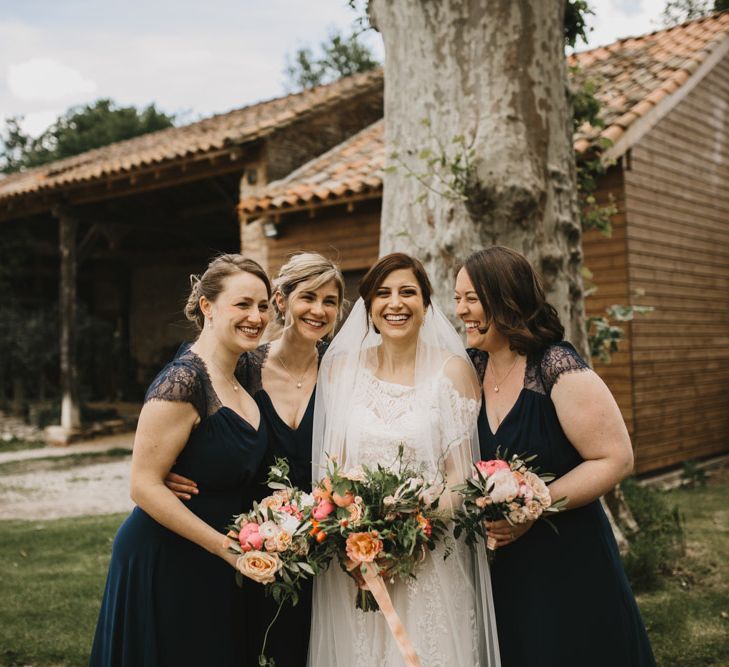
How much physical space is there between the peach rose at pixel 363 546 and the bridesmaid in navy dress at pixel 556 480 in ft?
1.35

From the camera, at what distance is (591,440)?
7.95 feet

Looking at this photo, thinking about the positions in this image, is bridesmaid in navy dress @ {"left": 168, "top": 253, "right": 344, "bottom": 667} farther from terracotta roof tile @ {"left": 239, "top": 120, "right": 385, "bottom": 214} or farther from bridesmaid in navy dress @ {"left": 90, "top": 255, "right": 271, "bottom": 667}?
terracotta roof tile @ {"left": 239, "top": 120, "right": 385, "bottom": 214}

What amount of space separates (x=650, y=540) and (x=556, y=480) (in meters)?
3.22

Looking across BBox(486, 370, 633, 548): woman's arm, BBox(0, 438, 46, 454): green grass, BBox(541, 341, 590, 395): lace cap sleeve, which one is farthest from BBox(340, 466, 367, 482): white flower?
BBox(0, 438, 46, 454): green grass

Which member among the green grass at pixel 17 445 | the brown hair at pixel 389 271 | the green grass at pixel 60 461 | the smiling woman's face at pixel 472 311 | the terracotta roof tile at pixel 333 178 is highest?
the terracotta roof tile at pixel 333 178

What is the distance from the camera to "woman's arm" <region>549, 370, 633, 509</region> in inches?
94.3

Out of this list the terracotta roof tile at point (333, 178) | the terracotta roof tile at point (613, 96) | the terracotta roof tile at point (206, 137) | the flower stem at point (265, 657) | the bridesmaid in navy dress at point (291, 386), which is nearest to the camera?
the flower stem at point (265, 657)

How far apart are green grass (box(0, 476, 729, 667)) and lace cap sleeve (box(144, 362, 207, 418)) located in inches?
91.7

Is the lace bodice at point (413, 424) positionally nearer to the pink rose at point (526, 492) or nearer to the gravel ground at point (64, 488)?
the pink rose at point (526, 492)

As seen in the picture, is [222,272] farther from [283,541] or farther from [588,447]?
[588,447]

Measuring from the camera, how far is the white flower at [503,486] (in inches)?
88.0

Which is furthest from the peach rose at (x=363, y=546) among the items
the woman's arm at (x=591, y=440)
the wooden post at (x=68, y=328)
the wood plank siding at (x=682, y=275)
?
the wooden post at (x=68, y=328)

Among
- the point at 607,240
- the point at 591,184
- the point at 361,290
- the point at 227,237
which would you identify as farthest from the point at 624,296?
the point at 227,237

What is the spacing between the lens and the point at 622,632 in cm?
246
